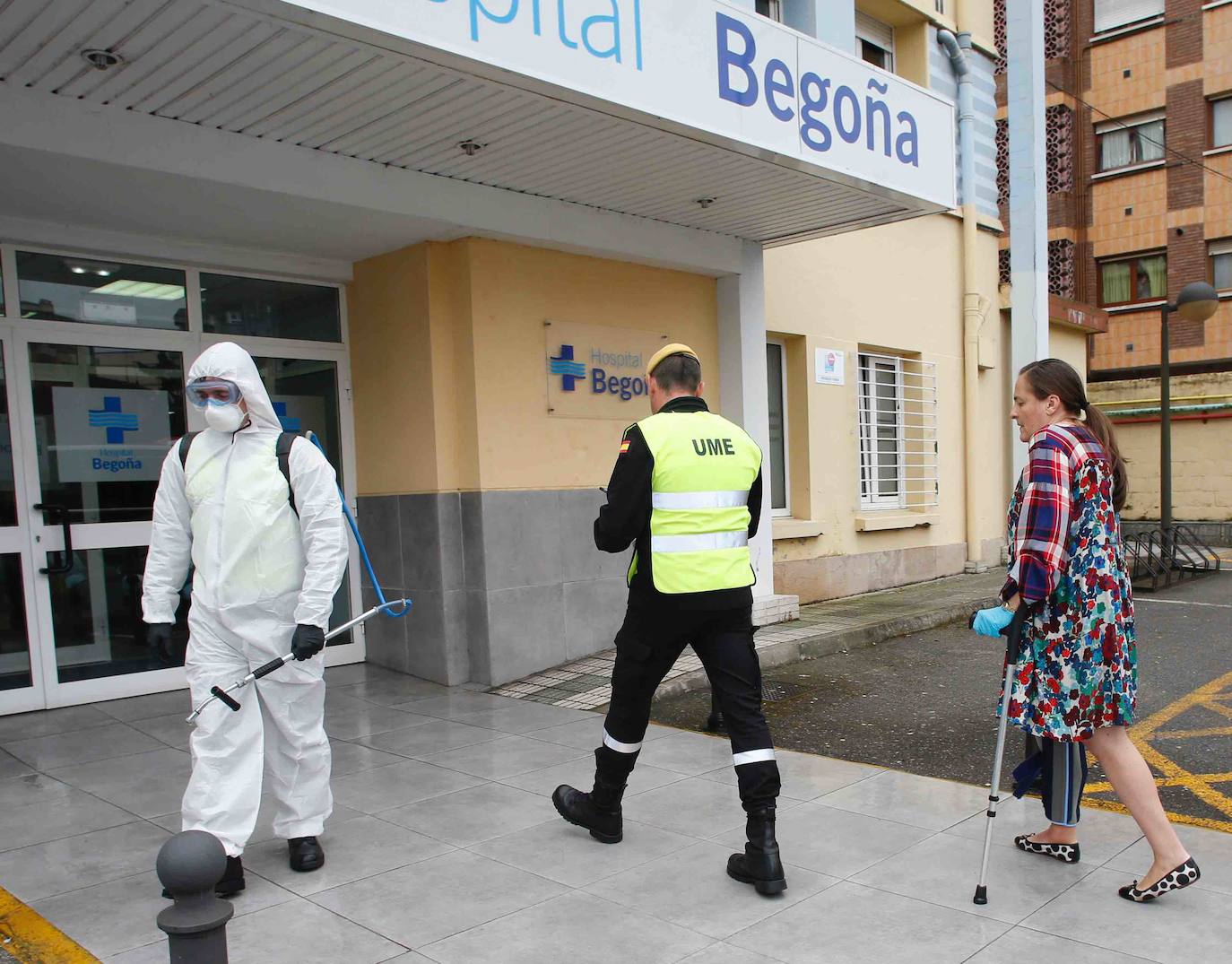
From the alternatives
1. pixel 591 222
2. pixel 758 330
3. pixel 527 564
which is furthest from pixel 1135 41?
pixel 527 564

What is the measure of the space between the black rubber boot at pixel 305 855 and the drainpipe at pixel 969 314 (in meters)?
9.70

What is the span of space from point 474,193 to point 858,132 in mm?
2588

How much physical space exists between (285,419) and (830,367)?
214 inches

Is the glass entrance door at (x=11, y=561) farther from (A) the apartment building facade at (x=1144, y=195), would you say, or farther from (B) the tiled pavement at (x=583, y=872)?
(A) the apartment building facade at (x=1144, y=195)

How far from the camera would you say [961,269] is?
39.5 feet

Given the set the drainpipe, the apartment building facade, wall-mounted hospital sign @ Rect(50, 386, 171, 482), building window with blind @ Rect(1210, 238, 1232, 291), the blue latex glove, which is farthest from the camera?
building window with blind @ Rect(1210, 238, 1232, 291)

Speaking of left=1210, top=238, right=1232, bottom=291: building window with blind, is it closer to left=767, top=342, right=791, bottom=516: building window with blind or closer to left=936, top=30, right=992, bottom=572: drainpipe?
left=936, top=30, right=992, bottom=572: drainpipe

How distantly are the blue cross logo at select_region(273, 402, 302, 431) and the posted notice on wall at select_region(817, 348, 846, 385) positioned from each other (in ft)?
16.8

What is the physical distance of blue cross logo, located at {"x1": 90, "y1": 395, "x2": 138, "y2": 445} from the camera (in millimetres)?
6293

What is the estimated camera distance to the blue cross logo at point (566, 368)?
7.28 m

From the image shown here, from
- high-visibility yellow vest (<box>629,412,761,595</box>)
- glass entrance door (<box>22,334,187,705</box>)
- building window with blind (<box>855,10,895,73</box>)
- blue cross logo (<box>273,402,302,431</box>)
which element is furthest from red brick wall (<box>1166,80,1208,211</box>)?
high-visibility yellow vest (<box>629,412,761,595</box>)

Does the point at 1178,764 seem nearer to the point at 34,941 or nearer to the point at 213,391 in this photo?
the point at 213,391

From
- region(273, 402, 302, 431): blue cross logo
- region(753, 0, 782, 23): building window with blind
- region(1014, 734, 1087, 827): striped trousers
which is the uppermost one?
region(753, 0, 782, 23): building window with blind

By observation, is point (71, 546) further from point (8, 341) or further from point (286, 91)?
→ point (286, 91)
